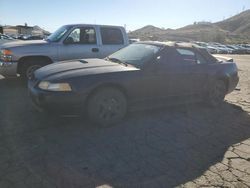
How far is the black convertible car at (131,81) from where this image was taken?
411 cm

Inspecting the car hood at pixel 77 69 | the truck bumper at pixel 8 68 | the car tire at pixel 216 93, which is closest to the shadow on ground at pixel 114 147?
the car tire at pixel 216 93

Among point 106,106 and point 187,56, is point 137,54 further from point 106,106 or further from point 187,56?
point 106,106

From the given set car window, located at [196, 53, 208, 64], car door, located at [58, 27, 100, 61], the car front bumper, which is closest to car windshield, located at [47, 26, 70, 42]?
car door, located at [58, 27, 100, 61]

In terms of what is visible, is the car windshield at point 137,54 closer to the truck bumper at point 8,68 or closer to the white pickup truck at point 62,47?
the white pickup truck at point 62,47

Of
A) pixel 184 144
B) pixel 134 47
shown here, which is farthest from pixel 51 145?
pixel 134 47

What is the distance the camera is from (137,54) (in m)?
5.20

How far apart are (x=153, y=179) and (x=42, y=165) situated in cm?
137

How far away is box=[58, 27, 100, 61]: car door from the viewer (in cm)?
715

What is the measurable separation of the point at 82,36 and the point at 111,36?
3.15 feet

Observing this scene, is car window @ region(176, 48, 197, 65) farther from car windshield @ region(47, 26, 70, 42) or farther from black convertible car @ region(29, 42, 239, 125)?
car windshield @ region(47, 26, 70, 42)

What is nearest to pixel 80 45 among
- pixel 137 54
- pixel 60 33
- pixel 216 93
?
pixel 60 33

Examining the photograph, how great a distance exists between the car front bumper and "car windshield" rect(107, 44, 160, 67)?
1.39 m

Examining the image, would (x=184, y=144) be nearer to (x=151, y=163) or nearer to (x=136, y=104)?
(x=151, y=163)

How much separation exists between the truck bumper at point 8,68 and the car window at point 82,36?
162 cm
